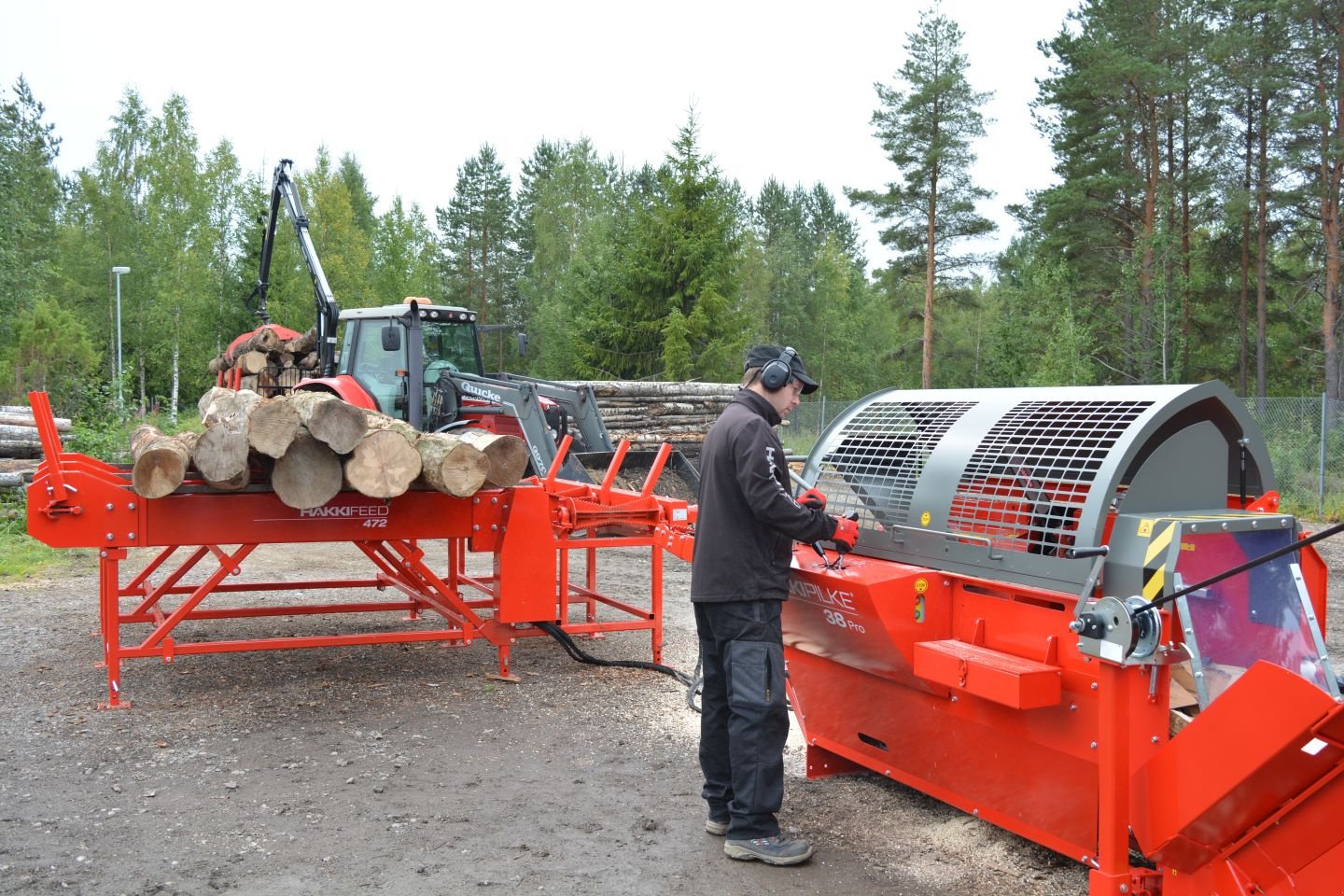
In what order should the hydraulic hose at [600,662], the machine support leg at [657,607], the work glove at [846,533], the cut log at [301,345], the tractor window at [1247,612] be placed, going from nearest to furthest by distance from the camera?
the tractor window at [1247,612], the work glove at [846,533], the hydraulic hose at [600,662], the machine support leg at [657,607], the cut log at [301,345]

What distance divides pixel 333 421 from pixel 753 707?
295 cm

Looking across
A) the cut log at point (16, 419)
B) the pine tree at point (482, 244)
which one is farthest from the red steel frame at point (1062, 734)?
the pine tree at point (482, 244)

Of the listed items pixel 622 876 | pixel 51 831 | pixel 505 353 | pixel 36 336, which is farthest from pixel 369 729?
pixel 505 353

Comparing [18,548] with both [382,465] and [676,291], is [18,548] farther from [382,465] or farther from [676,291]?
[676,291]

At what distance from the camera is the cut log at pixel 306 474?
5797 millimetres

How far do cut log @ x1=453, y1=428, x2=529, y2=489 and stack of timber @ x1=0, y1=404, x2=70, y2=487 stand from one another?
384 inches

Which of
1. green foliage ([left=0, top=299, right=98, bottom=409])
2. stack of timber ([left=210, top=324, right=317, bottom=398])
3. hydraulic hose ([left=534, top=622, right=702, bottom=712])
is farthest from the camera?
A: green foliage ([left=0, top=299, right=98, bottom=409])

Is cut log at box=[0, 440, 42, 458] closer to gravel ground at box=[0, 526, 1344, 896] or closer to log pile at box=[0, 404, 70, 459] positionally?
log pile at box=[0, 404, 70, 459]

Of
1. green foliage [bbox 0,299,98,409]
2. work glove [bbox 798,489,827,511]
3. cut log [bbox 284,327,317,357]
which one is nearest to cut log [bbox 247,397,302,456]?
work glove [bbox 798,489,827,511]

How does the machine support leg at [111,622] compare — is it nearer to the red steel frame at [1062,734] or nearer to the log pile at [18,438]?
the red steel frame at [1062,734]

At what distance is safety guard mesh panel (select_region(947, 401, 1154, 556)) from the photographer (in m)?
3.77

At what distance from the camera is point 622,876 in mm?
4047

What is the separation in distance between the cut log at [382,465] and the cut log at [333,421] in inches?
3.1

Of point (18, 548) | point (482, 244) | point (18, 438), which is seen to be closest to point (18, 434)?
point (18, 438)
